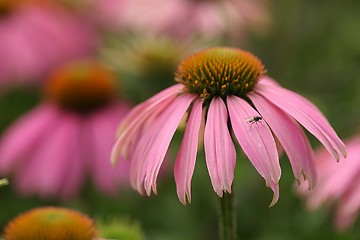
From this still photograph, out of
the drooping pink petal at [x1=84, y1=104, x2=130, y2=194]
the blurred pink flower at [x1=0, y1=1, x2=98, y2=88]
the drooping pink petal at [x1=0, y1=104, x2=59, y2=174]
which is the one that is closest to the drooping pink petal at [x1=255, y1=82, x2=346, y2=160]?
the drooping pink petal at [x1=84, y1=104, x2=130, y2=194]

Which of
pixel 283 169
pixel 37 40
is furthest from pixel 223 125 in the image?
pixel 37 40

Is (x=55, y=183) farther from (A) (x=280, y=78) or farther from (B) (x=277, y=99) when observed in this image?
(B) (x=277, y=99)

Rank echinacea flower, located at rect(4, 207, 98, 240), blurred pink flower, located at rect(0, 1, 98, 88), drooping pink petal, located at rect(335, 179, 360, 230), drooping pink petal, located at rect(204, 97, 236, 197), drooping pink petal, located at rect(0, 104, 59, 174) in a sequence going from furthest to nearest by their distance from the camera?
blurred pink flower, located at rect(0, 1, 98, 88) < drooping pink petal, located at rect(0, 104, 59, 174) < drooping pink petal, located at rect(335, 179, 360, 230) < echinacea flower, located at rect(4, 207, 98, 240) < drooping pink petal, located at rect(204, 97, 236, 197)

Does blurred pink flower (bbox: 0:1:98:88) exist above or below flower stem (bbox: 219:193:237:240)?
above

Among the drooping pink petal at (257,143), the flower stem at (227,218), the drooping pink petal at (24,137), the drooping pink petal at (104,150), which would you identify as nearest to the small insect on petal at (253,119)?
the drooping pink petal at (257,143)

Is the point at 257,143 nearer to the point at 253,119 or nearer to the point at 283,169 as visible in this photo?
the point at 253,119

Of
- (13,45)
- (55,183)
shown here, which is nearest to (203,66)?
(55,183)

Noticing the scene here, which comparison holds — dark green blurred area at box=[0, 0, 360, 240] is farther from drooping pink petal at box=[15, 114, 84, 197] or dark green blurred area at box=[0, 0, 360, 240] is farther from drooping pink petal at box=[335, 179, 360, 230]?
drooping pink petal at box=[335, 179, 360, 230]
